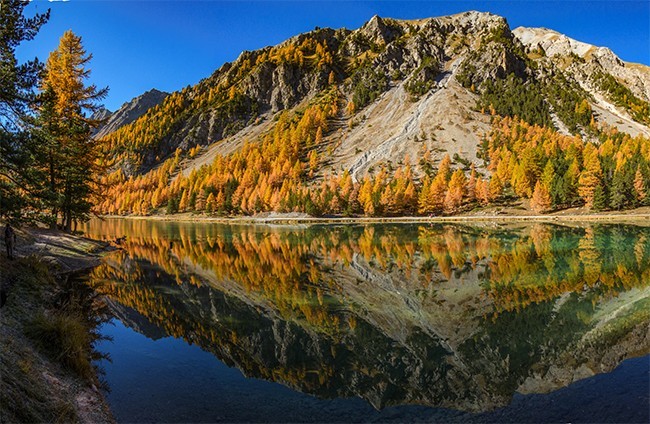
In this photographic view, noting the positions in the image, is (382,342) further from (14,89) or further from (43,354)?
(14,89)

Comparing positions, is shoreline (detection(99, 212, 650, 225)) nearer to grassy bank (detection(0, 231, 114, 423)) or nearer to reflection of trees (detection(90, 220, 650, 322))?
reflection of trees (detection(90, 220, 650, 322))

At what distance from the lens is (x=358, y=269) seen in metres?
34.8

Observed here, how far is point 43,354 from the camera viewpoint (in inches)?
447

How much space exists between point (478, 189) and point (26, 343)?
113m

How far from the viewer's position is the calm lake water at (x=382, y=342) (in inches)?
470

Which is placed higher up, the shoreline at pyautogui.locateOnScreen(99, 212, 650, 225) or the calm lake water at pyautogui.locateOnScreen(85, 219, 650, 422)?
the shoreline at pyautogui.locateOnScreen(99, 212, 650, 225)

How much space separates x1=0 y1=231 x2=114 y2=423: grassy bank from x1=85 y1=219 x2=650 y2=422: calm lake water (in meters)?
1.19

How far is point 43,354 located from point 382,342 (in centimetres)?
1321

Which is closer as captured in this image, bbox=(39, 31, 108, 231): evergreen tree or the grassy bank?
the grassy bank

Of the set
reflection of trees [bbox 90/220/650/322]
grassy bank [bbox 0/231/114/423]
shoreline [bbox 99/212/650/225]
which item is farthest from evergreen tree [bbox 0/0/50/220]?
shoreline [bbox 99/212/650/225]

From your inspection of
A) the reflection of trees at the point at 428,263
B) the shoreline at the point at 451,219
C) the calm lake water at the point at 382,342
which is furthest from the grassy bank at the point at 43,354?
the shoreline at the point at 451,219

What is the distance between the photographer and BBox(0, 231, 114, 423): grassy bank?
8.18 meters

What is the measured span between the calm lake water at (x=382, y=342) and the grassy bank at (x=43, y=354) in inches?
47.0

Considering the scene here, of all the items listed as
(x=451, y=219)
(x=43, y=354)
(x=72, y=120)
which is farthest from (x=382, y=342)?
(x=451, y=219)
